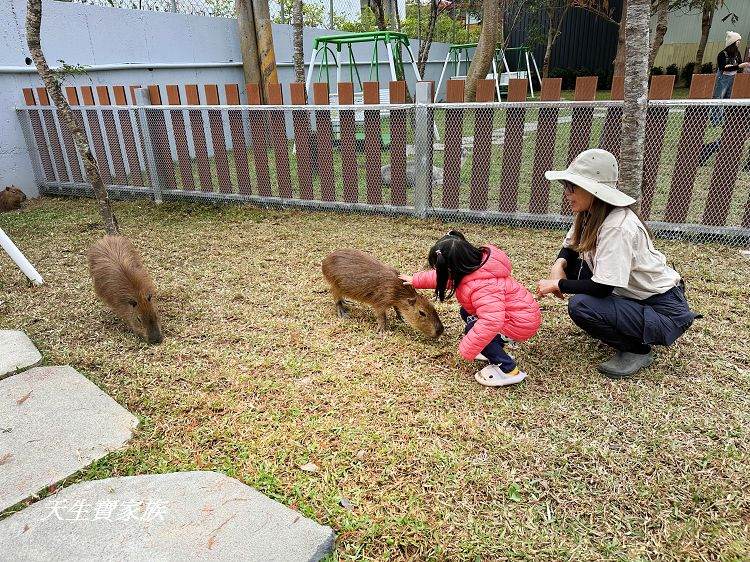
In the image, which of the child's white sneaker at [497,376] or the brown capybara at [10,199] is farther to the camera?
the brown capybara at [10,199]

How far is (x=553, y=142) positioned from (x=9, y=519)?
4.71 meters

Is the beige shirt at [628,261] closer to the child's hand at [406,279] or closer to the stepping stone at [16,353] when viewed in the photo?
the child's hand at [406,279]

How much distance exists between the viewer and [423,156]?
5.23 meters

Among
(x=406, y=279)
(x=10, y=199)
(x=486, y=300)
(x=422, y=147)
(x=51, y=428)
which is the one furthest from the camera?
(x=10, y=199)

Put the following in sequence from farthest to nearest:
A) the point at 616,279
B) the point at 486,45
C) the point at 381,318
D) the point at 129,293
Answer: the point at 486,45
the point at 381,318
the point at 129,293
the point at 616,279

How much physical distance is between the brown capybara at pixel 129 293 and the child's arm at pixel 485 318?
1.92 metres

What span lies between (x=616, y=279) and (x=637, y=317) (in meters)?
0.28

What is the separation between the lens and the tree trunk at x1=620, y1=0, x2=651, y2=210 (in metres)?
3.21

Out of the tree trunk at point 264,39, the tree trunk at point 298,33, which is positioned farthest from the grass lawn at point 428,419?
Answer: the tree trunk at point 264,39

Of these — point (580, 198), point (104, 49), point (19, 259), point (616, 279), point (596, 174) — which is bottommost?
point (19, 259)

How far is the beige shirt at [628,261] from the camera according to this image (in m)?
2.52

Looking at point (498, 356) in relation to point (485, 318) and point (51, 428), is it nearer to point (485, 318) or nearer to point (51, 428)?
point (485, 318)

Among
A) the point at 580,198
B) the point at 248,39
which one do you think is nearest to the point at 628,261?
the point at 580,198

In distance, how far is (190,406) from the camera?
2.64m
